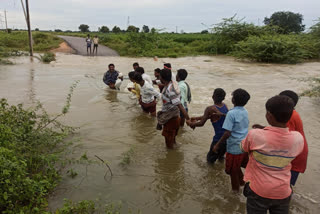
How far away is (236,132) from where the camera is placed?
3.23m

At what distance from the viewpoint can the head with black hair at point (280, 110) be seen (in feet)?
6.86

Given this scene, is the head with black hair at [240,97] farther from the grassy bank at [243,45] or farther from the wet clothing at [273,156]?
the grassy bank at [243,45]

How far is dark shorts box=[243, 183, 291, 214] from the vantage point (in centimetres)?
223

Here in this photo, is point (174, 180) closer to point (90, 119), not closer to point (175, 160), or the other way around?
point (175, 160)

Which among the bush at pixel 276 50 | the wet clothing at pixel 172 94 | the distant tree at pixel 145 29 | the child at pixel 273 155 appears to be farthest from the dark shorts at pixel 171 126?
the distant tree at pixel 145 29

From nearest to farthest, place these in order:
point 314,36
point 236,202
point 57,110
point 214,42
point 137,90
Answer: point 236,202 < point 137,90 < point 57,110 < point 314,36 < point 214,42

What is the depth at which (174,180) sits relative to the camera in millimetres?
3857

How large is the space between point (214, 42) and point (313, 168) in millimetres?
22318

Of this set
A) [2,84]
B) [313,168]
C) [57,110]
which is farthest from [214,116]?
[2,84]

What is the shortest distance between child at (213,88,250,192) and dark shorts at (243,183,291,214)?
912 mm

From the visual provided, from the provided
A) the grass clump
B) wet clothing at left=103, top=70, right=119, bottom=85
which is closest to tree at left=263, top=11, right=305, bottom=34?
wet clothing at left=103, top=70, right=119, bottom=85

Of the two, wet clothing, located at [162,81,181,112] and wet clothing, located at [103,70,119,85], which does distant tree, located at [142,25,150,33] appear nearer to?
wet clothing, located at [103,70,119,85]

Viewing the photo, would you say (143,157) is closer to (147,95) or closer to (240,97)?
(147,95)

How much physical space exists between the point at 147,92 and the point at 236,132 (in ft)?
9.11
